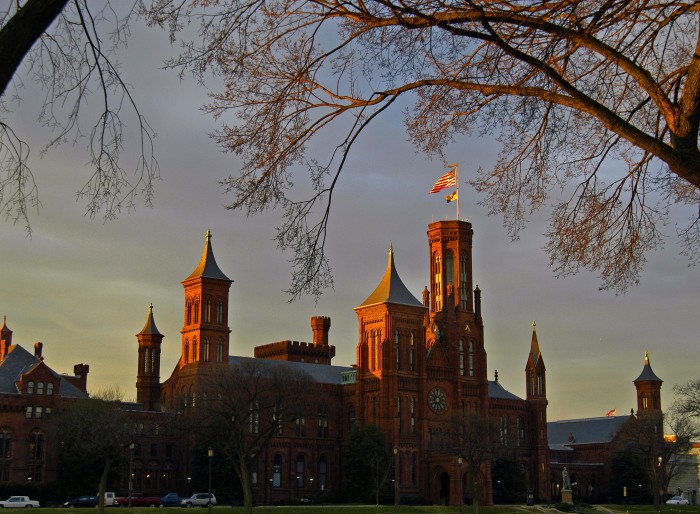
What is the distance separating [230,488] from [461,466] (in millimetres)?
22616

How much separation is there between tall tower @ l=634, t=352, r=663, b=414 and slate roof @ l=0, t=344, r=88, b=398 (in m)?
76.5

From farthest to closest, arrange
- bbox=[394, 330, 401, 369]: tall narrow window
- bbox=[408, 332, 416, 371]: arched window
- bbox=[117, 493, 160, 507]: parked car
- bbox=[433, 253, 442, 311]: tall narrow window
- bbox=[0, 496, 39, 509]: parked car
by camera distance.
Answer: bbox=[433, 253, 442, 311]: tall narrow window
bbox=[408, 332, 416, 371]: arched window
bbox=[394, 330, 401, 369]: tall narrow window
bbox=[117, 493, 160, 507]: parked car
bbox=[0, 496, 39, 509]: parked car

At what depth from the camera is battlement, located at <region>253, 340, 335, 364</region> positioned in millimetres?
118938

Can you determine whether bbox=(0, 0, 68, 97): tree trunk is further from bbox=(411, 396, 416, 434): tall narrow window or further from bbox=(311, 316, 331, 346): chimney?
bbox=(311, 316, 331, 346): chimney

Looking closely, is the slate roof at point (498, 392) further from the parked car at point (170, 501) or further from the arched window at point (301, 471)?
the parked car at point (170, 501)

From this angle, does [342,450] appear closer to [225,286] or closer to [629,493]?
[225,286]

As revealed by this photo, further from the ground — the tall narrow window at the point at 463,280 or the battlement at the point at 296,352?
the tall narrow window at the point at 463,280

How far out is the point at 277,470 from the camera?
97812mm

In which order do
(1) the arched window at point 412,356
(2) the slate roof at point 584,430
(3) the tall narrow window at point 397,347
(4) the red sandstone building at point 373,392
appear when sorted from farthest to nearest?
(2) the slate roof at point 584,430 < (1) the arched window at point 412,356 < (3) the tall narrow window at point 397,347 < (4) the red sandstone building at point 373,392

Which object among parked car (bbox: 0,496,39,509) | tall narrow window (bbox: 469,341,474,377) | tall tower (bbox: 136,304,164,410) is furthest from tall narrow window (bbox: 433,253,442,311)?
parked car (bbox: 0,496,39,509)

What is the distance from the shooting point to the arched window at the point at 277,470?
97.3 m

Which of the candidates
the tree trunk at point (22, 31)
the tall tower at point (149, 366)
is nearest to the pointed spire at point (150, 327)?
the tall tower at point (149, 366)

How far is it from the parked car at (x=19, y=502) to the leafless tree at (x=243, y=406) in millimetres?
15335

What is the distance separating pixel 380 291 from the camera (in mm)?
103000
